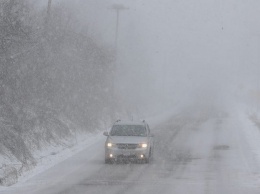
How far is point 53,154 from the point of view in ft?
86.3

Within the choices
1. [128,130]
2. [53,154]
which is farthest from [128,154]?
[53,154]

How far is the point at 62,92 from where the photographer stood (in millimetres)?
34531

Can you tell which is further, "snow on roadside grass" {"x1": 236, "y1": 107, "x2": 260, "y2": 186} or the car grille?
the car grille

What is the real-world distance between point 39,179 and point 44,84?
1219cm

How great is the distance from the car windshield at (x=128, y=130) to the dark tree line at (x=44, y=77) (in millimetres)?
3539

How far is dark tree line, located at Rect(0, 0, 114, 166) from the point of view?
72.5 ft

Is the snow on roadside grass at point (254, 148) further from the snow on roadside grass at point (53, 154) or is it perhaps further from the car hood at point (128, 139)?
the snow on roadside grass at point (53, 154)

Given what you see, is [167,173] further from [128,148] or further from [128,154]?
[128,148]

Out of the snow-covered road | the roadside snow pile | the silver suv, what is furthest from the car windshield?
the roadside snow pile

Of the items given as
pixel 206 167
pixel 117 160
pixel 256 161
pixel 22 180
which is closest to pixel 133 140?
pixel 117 160

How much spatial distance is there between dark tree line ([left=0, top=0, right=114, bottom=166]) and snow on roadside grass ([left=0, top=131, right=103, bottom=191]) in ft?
1.74

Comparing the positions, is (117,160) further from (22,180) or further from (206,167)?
(22,180)

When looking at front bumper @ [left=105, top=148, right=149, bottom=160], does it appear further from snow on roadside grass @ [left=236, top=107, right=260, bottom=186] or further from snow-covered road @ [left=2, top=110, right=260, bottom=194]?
snow on roadside grass @ [left=236, top=107, right=260, bottom=186]

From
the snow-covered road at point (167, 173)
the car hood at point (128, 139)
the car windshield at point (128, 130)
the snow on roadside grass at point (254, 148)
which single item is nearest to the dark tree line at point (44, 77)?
the snow-covered road at point (167, 173)
